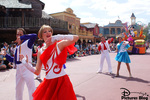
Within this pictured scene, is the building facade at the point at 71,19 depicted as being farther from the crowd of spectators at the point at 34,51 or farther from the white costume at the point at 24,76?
the white costume at the point at 24,76

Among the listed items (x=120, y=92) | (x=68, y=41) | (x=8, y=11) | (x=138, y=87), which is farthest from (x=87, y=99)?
(x=8, y=11)

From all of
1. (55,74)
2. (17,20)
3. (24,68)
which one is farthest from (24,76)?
(17,20)

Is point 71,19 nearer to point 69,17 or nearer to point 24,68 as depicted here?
point 69,17

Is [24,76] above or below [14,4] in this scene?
below

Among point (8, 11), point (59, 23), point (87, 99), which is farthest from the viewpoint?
point (59, 23)

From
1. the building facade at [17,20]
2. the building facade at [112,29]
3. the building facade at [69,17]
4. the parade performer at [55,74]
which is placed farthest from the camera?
the building facade at [112,29]

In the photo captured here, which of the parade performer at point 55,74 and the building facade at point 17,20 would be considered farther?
the building facade at point 17,20

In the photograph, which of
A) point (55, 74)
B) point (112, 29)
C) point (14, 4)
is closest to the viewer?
point (55, 74)

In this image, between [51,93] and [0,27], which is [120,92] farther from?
[0,27]

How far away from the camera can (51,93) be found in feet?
7.14

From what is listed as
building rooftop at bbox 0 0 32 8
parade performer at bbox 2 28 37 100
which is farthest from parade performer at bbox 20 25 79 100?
building rooftop at bbox 0 0 32 8

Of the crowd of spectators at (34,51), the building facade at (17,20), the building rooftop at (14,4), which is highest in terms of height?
the building rooftop at (14,4)

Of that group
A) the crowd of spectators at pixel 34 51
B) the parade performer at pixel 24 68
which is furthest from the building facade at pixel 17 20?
the parade performer at pixel 24 68

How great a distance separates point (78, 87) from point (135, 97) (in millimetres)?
1902
